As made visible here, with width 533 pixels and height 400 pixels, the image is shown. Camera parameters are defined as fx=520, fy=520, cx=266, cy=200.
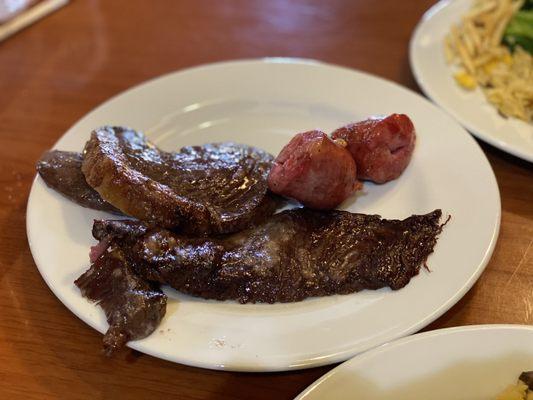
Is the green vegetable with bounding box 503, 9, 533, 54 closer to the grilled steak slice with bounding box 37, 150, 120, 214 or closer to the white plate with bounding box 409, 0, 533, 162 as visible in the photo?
the white plate with bounding box 409, 0, 533, 162

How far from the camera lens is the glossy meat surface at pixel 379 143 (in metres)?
2.29

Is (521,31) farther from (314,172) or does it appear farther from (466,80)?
(314,172)

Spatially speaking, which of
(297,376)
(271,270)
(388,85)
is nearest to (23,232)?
(271,270)

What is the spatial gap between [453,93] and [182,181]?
63.9 inches

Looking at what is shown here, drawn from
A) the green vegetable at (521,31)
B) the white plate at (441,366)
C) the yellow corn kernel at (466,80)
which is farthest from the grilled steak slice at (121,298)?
the green vegetable at (521,31)

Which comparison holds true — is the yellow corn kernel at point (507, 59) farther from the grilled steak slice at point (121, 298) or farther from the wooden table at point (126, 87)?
the grilled steak slice at point (121, 298)

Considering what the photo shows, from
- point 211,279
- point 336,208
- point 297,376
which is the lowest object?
point 297,376

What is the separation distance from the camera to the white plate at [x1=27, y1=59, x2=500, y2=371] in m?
1.80

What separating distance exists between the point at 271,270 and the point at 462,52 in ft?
6.42

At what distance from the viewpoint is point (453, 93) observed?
114 inches

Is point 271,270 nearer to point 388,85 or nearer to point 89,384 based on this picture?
point 89,384

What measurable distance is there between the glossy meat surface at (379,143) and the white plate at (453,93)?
0.50m

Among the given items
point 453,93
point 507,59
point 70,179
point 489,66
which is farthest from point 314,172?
point 507,59

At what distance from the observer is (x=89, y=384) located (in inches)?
72.8
